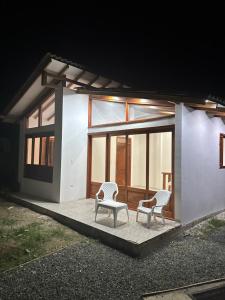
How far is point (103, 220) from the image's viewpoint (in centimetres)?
531

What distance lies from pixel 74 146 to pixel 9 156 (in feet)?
15.9

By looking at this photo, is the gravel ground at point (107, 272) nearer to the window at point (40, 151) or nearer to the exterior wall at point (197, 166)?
the exterior wall at point (197, 166)

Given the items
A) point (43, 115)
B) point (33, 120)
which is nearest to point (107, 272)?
point (43, 115)

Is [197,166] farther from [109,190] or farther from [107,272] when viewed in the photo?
[107,272]

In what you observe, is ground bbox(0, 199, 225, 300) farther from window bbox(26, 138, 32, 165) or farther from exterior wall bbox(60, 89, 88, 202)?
window bbox(26, 138, 32, 165)

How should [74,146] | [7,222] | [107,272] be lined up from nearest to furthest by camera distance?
1. [107,272]
2. [7,222]
3. [74,146]

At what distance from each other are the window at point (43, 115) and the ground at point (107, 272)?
488cm

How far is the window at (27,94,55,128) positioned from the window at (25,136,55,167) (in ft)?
1.86

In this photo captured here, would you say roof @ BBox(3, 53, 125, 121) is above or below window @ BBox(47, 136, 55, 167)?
above

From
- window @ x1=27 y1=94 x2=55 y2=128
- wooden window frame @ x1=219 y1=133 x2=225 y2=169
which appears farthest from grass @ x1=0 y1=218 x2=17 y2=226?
wooden window frame @ x1=219 y1=133 x2=225 y2=169

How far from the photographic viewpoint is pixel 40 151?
8352mm

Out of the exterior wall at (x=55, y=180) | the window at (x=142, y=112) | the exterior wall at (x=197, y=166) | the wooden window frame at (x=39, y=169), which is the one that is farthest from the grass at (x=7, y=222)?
the window at (x=142, y=112)

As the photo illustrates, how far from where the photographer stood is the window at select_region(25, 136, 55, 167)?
7832mm

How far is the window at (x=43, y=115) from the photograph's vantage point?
779cm
